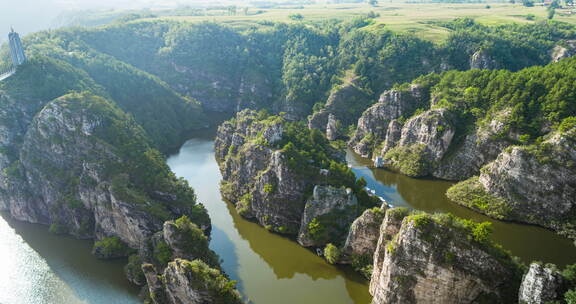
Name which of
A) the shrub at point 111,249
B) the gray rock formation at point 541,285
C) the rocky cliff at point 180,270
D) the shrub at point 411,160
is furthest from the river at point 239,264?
the gray rock formation at point 541,285

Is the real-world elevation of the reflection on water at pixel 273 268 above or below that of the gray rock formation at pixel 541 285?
below

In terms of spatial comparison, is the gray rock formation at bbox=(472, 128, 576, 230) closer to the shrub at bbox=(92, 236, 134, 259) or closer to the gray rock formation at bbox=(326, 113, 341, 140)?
the gray rock formation at bbox=(326, 113, 341, 140)

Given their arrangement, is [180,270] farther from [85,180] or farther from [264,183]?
[85,180]

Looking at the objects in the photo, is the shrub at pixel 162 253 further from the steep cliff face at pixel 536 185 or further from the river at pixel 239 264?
the steep cliff face at pixel 536 185

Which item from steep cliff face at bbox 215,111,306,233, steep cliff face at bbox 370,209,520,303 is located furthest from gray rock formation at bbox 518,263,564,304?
steep cliff face at bbox 215,111,306,233

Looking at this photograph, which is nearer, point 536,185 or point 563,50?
point 536,185

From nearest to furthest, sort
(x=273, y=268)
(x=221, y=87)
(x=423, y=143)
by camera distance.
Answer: (x=273, y=268)
(x=423, y=143)
(x=221, y=87)

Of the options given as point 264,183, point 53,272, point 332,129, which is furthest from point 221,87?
point 53,272
